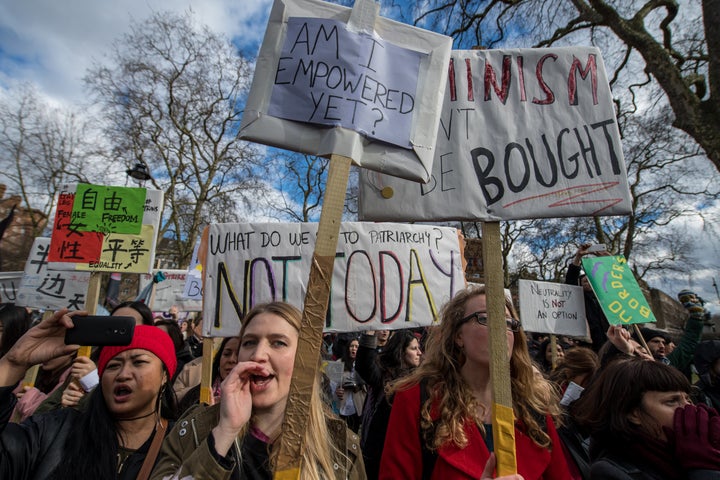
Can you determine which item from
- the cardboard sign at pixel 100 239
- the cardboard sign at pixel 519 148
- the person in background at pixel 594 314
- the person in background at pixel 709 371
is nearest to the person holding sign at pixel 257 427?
the cardboard sign at pixel 519 148

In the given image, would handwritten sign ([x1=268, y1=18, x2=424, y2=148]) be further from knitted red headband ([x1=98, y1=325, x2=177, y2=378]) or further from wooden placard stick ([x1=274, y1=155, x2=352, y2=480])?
knitted red headband ([x1=98, y1=325, x2=177, y2=378])

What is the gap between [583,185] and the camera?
174 centimetres

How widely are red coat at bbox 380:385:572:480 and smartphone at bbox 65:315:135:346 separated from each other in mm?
1117

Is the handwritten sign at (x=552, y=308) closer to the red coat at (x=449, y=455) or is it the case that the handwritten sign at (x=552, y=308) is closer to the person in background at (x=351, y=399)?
the person in background at (x=351, y=399)

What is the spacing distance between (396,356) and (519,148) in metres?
2.24

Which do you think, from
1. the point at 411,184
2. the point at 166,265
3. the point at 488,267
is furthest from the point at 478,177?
the point at 166,265

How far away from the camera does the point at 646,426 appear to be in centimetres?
180

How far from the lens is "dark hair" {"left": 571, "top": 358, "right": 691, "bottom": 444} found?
1.83 m

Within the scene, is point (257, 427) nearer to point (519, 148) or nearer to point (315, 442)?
point (315, 442)

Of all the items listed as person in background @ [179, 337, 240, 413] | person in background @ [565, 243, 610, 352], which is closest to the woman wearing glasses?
person in background @ [179, 337, 240, 413]

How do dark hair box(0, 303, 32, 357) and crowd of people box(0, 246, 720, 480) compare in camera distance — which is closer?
crowd of people box(0, 246, 720, 480)

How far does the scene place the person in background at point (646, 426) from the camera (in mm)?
1604

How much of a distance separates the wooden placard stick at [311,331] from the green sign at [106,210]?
2867 millimetres

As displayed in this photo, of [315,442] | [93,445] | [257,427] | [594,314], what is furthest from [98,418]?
[594,314]
